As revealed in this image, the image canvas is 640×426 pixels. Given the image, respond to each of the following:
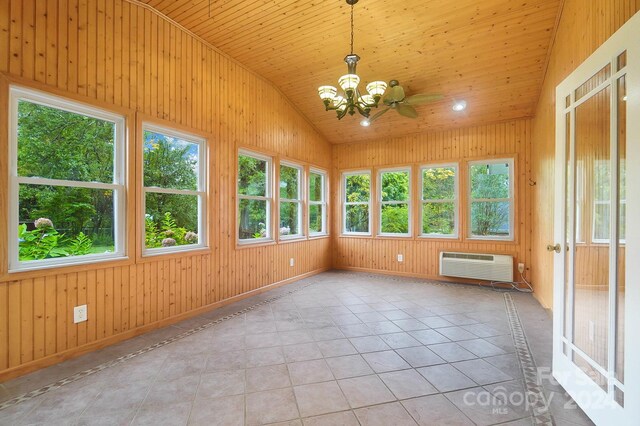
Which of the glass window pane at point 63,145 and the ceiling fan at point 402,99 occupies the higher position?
the ceiling fan at point 402,99

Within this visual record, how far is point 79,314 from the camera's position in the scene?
2594 millimetres

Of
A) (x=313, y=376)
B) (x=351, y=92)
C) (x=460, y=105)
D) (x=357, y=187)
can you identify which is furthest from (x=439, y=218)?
(x=313, y=376)

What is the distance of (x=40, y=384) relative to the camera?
2146 millimetres

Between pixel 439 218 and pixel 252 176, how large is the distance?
361 centimetres

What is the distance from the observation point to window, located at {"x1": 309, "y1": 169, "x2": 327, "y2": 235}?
6.13m

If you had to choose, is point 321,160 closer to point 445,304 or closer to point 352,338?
point 445,304

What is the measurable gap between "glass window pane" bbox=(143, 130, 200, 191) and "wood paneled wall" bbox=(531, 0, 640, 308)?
3997mm

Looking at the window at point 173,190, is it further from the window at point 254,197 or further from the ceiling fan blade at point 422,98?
the ceiling fan blade at point 422,98

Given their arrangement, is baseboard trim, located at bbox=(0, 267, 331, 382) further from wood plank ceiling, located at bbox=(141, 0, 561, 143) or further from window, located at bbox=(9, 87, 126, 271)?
wood plank ceiling, located at bbox=(141, 0, 561, 143)

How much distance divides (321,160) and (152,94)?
3.63 m

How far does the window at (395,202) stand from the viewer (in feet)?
19.6

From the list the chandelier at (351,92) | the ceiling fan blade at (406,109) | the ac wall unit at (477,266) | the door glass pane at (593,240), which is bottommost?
the ac wall unit at (477,266)

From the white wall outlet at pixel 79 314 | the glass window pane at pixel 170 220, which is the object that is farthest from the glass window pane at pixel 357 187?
the white wall outlet at pixel 79 314

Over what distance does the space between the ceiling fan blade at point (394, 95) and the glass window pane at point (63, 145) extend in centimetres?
319
